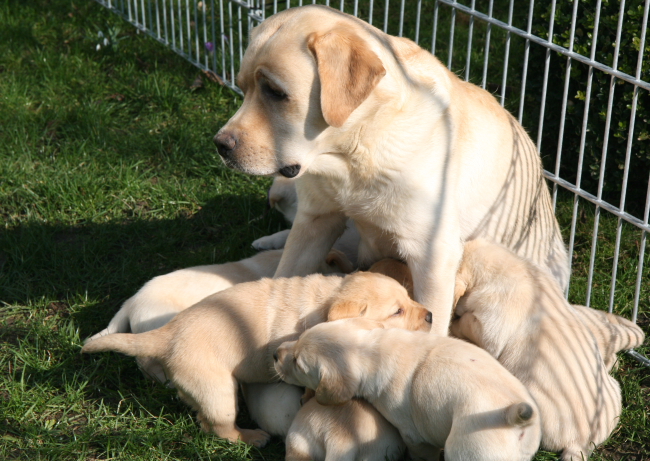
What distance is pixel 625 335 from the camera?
3.52 m

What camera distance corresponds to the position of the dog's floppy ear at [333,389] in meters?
2.91

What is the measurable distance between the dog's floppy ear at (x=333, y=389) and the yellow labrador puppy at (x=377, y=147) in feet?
2.04

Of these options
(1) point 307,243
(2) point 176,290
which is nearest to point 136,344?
(2) point 176,290

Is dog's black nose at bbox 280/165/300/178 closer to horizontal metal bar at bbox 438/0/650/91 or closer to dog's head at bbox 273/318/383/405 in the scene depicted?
dog's head at bbox 273/318/383/405

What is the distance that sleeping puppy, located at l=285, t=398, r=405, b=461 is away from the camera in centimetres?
288

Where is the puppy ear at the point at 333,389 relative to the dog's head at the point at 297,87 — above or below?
below

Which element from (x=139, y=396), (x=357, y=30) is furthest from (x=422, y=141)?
(x=139, y=396)

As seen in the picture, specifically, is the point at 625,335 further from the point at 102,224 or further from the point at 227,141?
the point at 102,224

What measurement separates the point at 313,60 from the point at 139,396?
173 cm

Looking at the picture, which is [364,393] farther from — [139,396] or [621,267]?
[621,267]

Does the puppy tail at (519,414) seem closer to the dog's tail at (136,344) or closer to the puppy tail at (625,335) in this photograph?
the puppy tail at (625,335)

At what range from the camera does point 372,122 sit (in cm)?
318

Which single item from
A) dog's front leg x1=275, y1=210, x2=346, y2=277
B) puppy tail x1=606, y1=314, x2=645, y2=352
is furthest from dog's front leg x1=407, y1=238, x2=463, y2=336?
Result: puppy tail x1=606, y1=314, x2=645, y2=352

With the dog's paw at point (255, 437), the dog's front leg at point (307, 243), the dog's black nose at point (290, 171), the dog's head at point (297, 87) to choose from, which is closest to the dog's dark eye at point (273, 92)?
the dog's head at point (297, 87)
